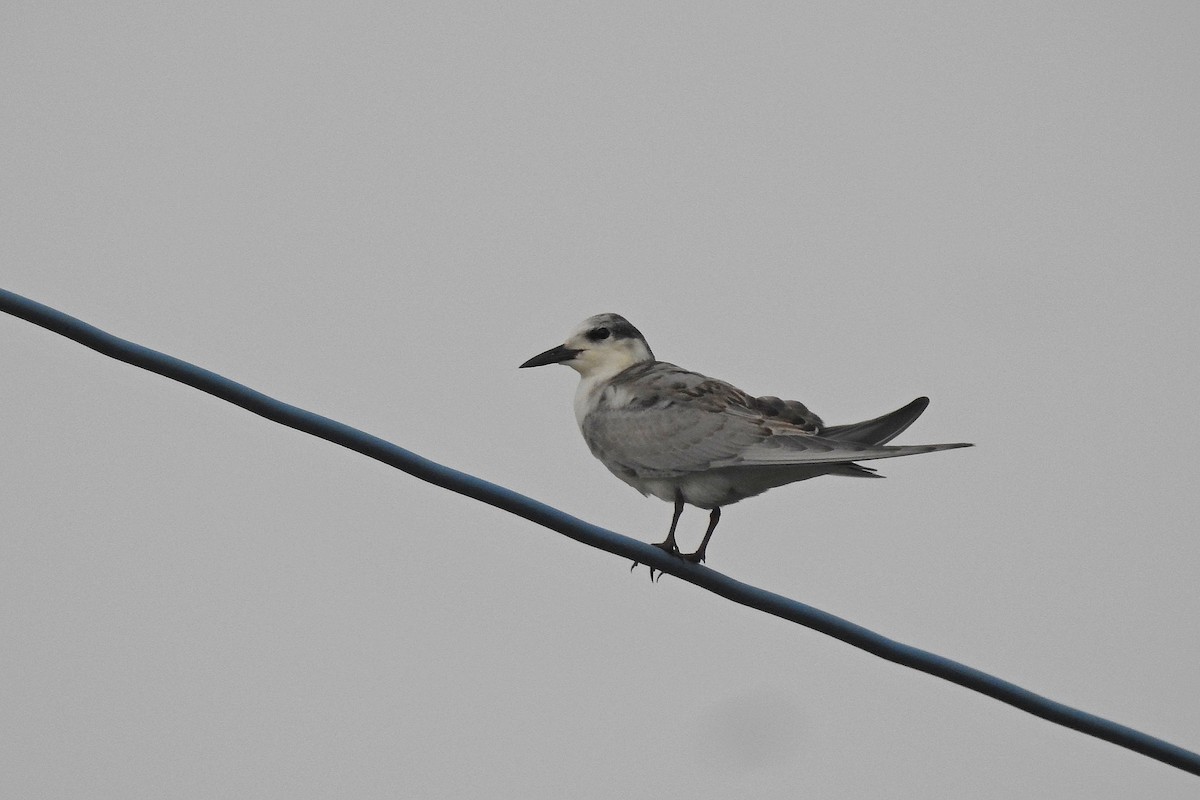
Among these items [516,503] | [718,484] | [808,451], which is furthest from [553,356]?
[516,503]

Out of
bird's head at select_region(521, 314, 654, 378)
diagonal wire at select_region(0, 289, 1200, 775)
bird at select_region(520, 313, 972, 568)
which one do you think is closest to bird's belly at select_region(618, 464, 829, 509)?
bird at select_region(520, 313, 972, 568)

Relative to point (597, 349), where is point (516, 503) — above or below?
below

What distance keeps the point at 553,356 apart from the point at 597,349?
0.23 metres

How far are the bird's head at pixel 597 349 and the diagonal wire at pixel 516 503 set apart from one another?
319cm

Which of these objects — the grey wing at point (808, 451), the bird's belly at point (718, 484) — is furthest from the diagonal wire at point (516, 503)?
the bird's belly at point (718, 484)

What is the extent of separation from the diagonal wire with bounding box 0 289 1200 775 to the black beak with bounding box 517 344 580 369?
3239 mm

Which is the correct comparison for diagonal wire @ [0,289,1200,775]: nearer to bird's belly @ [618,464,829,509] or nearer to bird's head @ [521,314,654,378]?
bird's belly @ [618,464,829,509]

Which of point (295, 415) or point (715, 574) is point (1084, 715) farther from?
point (295, 415)

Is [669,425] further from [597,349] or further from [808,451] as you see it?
[597,349]

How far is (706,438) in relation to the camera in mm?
6062

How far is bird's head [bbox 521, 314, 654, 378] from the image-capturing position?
24.5 feet

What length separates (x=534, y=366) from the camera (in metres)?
7.57

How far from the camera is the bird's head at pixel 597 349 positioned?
748 cm

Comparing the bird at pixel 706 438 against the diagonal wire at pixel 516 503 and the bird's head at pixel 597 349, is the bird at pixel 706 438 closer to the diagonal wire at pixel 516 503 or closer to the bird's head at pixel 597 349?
the bird's head at pixel 597 349
